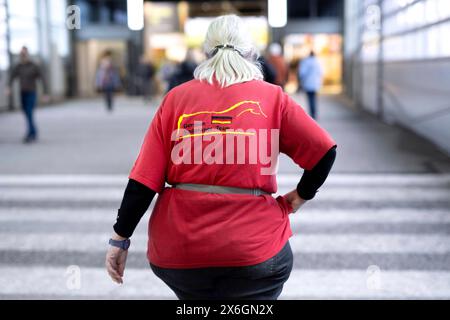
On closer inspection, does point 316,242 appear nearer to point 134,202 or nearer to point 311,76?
point 134,202

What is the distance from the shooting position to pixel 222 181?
235 cm

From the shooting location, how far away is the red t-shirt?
2344mm

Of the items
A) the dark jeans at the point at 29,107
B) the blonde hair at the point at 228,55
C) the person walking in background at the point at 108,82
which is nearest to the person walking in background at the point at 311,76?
the dark jeans at the point at 29,107

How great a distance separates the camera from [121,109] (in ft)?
76.4

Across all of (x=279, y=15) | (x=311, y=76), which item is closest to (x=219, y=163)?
(x=311, y=76)

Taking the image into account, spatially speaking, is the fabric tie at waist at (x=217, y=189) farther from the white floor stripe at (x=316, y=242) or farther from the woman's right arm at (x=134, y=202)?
the white floor stripe at (x=316, y=242)

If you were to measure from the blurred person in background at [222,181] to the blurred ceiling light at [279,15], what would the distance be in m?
29.5

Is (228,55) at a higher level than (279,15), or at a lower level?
lower

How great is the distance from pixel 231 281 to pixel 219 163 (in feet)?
1.33

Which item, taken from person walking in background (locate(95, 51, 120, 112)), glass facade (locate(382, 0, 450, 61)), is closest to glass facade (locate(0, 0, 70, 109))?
person walking in background (locate(95, 51, 120, 112))

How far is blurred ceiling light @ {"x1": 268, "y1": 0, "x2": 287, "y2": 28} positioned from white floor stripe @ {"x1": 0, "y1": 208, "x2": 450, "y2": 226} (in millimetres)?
25137

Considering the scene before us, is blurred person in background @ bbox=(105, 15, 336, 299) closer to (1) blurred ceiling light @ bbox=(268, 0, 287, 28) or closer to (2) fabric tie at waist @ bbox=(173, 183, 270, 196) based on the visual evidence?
(2) fabric tie at waist @ bbox=(173, 183, 270, 196)

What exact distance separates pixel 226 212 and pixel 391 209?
5.03 m
